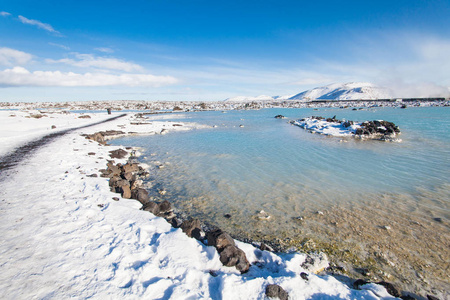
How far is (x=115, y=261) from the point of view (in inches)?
157

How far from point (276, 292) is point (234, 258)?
3.51 feet

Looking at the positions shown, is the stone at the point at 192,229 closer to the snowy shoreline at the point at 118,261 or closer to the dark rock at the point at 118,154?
the snowy shoreline at the point at 118,261

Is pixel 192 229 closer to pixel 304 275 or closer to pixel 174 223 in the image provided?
pixel 174 223

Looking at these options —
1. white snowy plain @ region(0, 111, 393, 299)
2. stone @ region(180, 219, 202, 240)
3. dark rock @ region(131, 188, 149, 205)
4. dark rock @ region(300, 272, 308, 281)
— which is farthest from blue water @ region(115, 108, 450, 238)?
dark rock @ region(300, 272, 308, 281)

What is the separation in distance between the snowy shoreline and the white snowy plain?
15mm

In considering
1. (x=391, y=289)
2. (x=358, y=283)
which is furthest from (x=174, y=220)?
(x=391, y=289)

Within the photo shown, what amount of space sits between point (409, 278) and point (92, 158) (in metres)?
13.5

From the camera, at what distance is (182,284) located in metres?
3.59

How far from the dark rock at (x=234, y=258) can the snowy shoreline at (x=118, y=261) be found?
11 cm

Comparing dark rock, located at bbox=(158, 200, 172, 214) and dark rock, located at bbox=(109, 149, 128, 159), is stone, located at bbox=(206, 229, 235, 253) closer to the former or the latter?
dark rock, located at bbox=(158, 200, 172, 214)

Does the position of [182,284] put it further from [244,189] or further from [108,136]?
[108,136]

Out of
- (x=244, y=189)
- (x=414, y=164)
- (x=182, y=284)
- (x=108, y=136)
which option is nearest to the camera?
(x=182, y=284)

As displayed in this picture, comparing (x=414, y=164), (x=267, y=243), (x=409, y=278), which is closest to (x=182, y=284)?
(x=267, y=243)

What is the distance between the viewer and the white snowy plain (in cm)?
338
